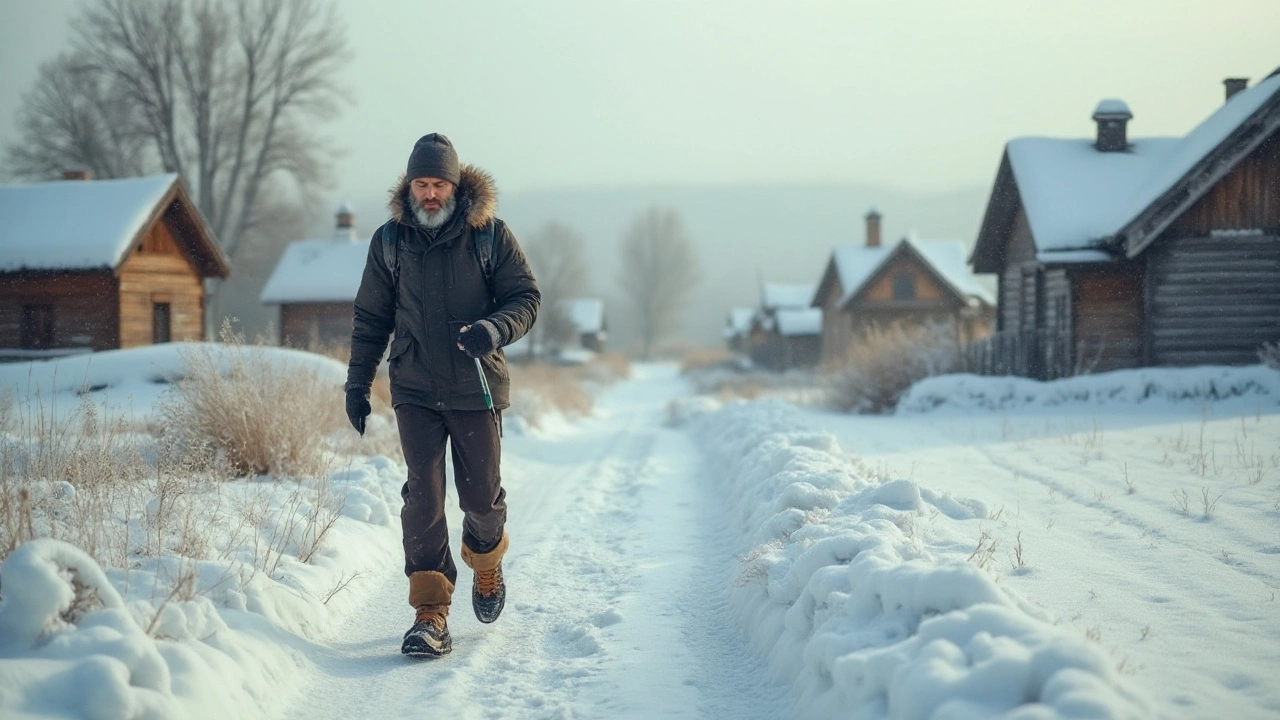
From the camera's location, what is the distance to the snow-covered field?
3084 millimetres

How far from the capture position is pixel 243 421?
7445 mm

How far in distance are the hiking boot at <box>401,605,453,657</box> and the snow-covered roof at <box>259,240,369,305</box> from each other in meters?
27.8

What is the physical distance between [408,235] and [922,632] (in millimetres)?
2992

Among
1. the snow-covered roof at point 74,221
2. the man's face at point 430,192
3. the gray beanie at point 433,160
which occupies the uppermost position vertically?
the snow-covered roof at point 74,221

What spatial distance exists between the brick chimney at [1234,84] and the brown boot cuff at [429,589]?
2249cm

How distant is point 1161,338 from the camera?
18016mm

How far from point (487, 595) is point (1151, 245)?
56.8 ft

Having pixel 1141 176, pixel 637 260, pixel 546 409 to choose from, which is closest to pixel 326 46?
pixel 546 409

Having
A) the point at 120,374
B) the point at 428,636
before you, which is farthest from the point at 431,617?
the point at 120,374

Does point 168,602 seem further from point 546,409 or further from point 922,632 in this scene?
point 546,409

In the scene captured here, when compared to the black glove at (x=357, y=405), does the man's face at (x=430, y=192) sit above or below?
above

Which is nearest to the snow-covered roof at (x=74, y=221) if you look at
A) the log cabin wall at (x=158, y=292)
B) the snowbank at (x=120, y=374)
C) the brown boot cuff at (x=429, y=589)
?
the log cabin wall at (x=158, y=292)

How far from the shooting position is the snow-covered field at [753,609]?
10.1ft

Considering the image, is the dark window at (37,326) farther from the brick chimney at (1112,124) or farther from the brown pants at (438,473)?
the brick chimney at (1112,124)
